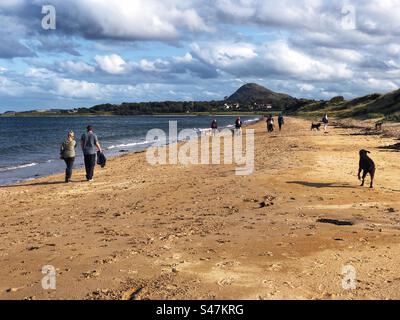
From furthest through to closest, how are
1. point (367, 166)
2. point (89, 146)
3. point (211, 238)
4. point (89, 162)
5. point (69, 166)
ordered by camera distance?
point (69, 166) < point (89, 162) < point (89, 146) < point (367, 166) < point (211, 238)

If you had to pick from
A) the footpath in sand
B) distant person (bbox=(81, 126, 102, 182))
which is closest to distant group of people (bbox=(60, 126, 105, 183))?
distant person (bbox=(81, 126, 102, 182))

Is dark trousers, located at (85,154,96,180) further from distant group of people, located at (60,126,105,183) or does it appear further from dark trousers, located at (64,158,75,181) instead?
dark trousers, located at (64,158,75,181)

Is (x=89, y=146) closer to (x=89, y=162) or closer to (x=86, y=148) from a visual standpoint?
(x=86, y=148)

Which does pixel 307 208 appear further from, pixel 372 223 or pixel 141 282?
pixel 141 282

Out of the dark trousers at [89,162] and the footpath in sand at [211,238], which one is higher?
the dark trousers at [89,162]

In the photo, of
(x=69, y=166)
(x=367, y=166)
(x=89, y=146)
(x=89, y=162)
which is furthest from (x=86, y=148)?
(x=367, y=166)

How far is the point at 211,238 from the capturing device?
8.43 m

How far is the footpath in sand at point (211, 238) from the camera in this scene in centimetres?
612

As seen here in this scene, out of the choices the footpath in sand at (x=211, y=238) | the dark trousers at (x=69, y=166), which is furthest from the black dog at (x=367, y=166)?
the dark trousers at (x=69, y=166)

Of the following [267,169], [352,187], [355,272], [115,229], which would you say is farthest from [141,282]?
[267,169]

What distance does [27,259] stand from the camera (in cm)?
778

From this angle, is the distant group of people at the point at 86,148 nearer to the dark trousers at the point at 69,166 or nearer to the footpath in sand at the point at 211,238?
the dark trousers at the point at 69,166

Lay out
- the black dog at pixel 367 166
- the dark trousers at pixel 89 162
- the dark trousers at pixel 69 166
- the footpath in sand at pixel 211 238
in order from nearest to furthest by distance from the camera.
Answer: the footpath in sand at pixel 211 238
the black dog at pixel 367 166
the dark trousers at pixel 89 162
the dark trousers at pixel 69 166

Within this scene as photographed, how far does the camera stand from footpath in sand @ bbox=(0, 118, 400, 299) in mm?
6125
